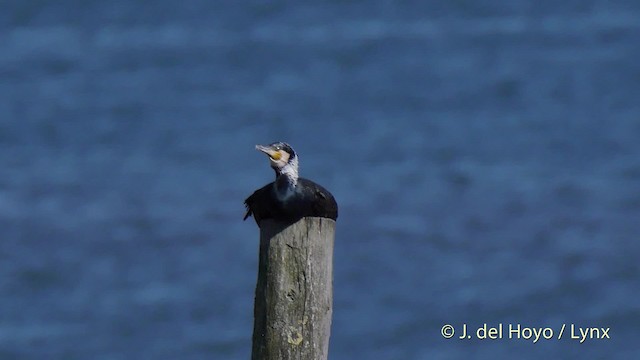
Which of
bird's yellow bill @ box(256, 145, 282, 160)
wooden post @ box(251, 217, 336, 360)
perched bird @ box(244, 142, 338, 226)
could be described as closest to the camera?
wooden post @ box(251, 217, 336, 360)

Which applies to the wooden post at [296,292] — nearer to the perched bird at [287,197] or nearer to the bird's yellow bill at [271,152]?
the perched bird at [287,197]

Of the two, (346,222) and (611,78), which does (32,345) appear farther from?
(611,78)

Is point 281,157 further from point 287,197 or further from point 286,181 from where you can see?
point 287,197

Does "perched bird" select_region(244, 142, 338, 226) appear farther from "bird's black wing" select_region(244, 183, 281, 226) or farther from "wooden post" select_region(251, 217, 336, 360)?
"wooden post" select_region(251, 217, 336, 360)

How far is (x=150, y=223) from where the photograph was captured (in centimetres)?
1930

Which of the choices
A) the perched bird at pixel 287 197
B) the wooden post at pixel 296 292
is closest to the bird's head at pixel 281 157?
the perched bird at pixel 287 197

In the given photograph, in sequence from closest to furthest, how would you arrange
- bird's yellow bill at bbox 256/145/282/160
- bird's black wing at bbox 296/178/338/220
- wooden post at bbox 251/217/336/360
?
wooden post at bbox 251/217/336/360 → bird's black wing at bbox 296/178/338/220 → bird's yellow bill at bbox 256/145/282/160

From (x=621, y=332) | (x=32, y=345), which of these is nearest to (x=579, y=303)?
(x=621, y=332)

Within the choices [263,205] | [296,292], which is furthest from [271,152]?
[296,292]

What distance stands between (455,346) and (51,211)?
16.5 ft

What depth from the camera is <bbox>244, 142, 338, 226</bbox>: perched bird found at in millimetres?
8070

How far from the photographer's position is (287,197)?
8.19 metres

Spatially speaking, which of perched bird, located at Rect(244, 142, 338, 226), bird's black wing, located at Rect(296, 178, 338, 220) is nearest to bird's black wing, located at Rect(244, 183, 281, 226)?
perched bird, located at Rect(244, 142, 338, 226)

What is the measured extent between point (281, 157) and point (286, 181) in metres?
0.12
